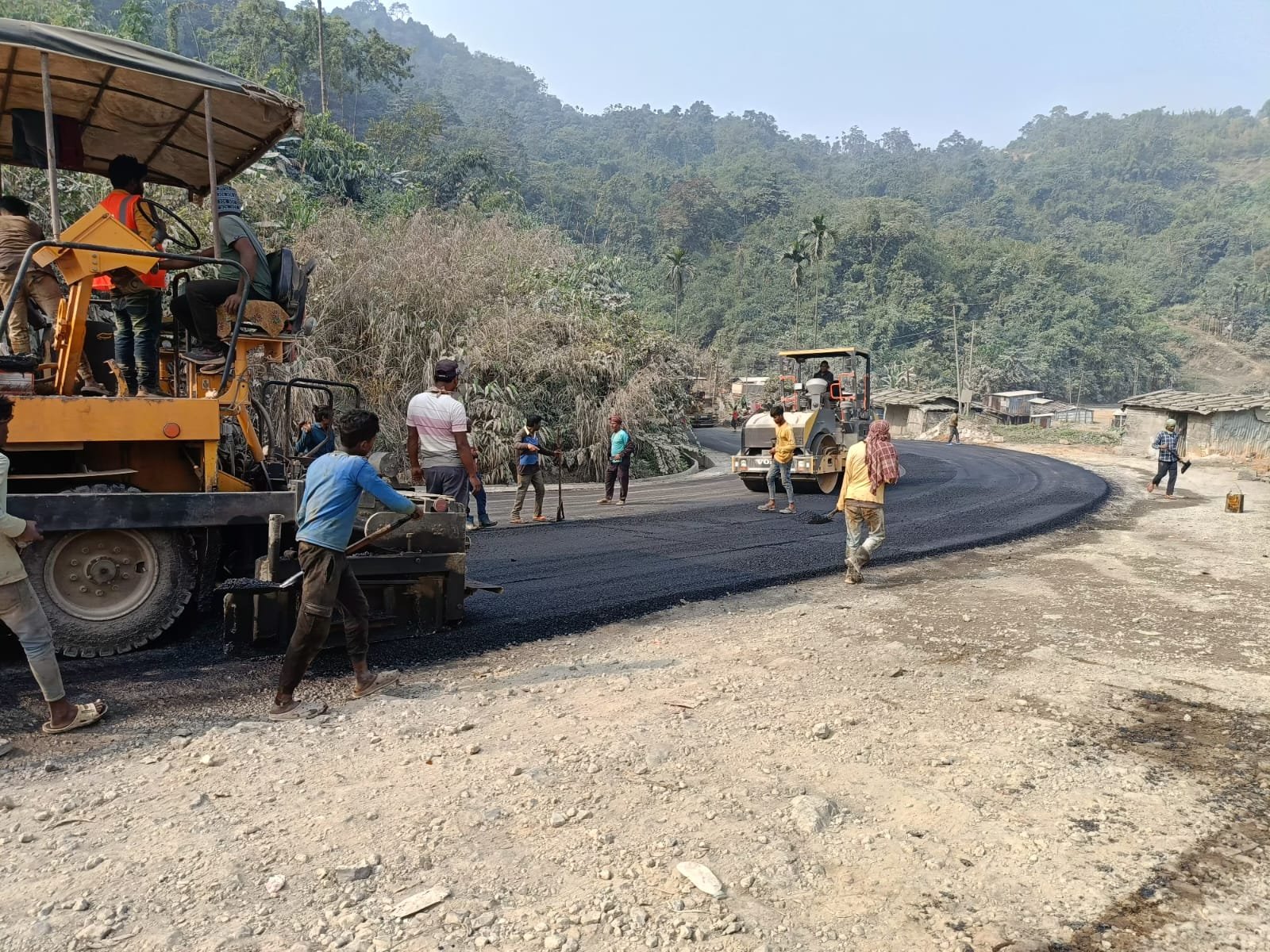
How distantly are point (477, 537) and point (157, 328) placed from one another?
15.7 ft

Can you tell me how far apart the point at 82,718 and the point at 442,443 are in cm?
307

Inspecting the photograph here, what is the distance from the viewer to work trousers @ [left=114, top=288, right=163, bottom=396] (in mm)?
5488

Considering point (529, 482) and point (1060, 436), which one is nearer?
point (529, 482)

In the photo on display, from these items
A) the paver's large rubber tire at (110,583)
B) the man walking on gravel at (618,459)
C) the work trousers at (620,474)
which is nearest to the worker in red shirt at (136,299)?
the paver's large rubber tire at (110,583)

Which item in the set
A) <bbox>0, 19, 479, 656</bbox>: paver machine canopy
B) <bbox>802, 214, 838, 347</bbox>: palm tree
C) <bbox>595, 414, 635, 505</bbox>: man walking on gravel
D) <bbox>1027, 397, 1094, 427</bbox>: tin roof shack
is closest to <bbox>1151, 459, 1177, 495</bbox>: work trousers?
<bbox>595, 414, 635, 505</bbox>: man walking on gravel

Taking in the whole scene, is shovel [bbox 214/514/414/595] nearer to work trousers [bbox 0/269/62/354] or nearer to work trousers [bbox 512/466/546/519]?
work trousers [bbox 0/269/62/354]

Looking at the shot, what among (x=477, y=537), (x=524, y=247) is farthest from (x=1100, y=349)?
(x=477, y=537)

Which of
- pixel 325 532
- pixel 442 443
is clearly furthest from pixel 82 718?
pixel 442 443

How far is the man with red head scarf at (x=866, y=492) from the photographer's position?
798cm

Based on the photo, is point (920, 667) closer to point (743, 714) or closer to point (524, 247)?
point (743, 714)

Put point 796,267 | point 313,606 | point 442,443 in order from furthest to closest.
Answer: point 796,267
point 442,443
point 313,606

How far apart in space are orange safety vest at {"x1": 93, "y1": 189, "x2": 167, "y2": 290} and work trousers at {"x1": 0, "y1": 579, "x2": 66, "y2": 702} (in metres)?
2.05

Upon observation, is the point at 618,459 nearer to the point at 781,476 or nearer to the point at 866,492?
the point at 781,476

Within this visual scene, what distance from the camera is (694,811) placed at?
11.6 ft
